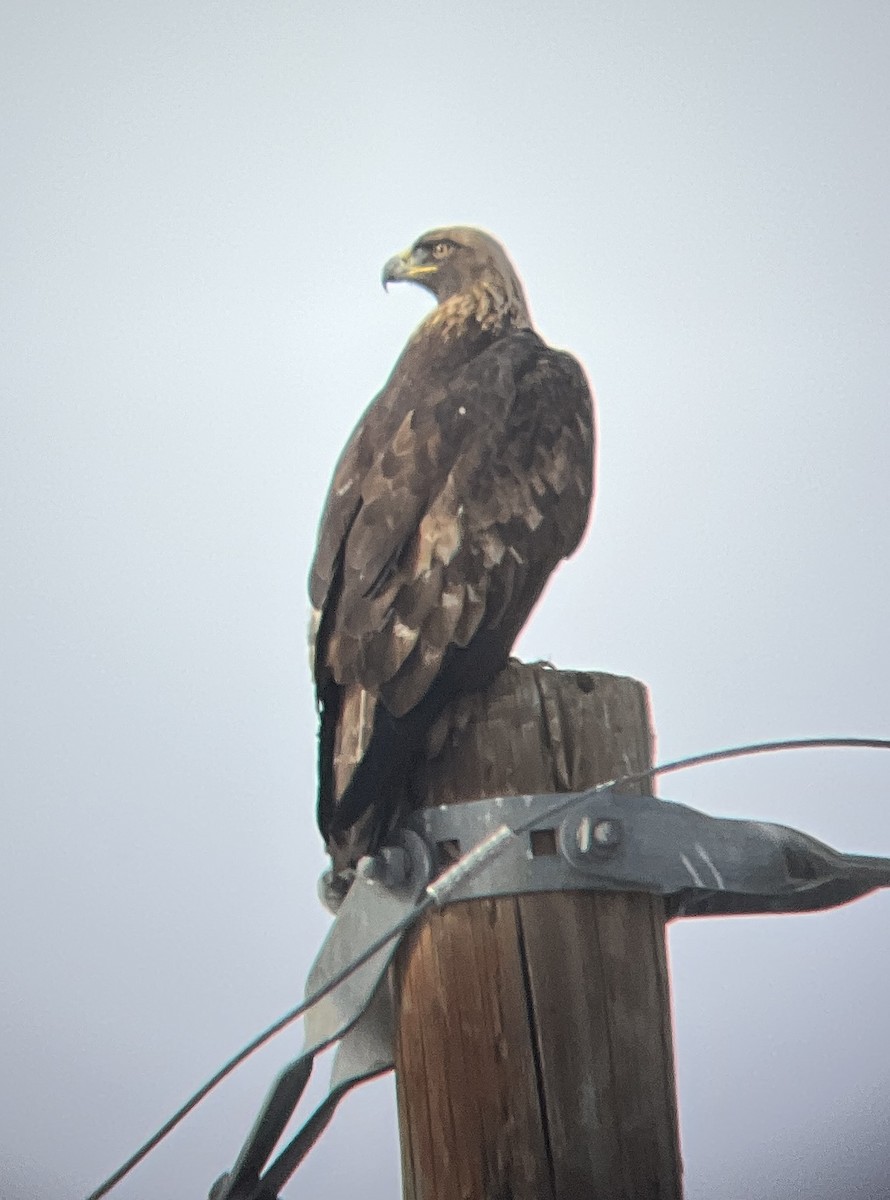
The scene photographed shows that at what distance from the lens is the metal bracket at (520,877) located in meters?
2.37

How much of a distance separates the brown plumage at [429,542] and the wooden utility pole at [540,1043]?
258 mm

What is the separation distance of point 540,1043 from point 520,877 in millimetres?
265

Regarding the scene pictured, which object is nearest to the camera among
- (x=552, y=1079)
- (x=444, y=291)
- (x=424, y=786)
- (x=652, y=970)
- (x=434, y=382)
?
(x=552, y=1079)

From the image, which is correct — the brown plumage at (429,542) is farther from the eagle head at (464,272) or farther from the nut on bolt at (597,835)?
the nut on bolt at (597,835)

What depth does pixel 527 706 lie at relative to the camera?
2566mm

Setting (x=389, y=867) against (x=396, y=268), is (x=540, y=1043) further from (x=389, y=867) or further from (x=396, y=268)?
(x=396, y=268)

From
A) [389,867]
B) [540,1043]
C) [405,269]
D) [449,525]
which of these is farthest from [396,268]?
[540,1043]

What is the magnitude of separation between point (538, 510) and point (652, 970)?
3.52ft

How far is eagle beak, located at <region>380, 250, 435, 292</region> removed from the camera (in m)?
4.00

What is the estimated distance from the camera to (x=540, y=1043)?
228 centimetres

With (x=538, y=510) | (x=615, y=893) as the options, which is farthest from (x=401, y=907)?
(x=538, y=510)

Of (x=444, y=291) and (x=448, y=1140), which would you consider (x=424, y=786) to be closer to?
(x=448, y=1140)

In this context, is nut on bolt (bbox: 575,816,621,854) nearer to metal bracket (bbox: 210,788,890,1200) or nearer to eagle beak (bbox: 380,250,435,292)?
metal bracket (bbox: 210,788,890,1200)

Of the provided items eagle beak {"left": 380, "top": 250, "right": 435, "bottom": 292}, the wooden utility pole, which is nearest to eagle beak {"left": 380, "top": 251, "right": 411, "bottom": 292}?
eagle beak {"left": 380, "top": 250, "right": 435, "bottom": 292}
